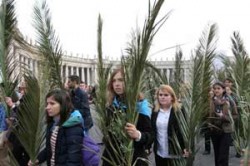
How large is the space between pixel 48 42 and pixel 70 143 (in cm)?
140

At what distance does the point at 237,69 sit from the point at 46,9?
5.12 meters

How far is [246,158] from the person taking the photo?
1.56m

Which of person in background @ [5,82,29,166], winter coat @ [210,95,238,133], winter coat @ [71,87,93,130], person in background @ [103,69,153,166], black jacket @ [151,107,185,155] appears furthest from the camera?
winter coat @ [71,87,93,130]

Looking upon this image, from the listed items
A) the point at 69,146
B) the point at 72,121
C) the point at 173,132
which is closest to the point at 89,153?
the point at 69,146

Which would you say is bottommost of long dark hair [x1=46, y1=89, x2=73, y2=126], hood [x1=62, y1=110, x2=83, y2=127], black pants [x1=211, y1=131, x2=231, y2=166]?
black pants [x1=211, y1=131, x2=231, y2=166]

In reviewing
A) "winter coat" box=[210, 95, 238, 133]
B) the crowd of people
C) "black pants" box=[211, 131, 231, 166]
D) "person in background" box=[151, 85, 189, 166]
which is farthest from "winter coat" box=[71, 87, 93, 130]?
"person in background" box=[151, 85, 189, 166]

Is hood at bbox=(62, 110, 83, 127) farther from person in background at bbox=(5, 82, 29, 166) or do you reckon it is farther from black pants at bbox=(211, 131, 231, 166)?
black pants at bbox=(211, 131, 231, 166)

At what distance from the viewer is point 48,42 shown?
4.22 metres

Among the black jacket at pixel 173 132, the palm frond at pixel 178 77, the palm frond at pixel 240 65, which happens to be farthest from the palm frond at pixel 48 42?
the palm frond at pixel 240 65

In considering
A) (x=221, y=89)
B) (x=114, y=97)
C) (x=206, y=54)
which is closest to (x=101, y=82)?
(x=114, y=97)

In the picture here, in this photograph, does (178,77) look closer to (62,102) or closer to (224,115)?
(224,115)

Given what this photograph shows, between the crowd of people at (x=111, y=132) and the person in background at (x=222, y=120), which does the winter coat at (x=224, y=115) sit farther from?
the crowd of people at (x=111, y=132)

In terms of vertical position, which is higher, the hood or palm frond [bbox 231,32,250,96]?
palm frond [bbox 231,32,250,96]

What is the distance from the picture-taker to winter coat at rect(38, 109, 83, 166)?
10.4 ft
